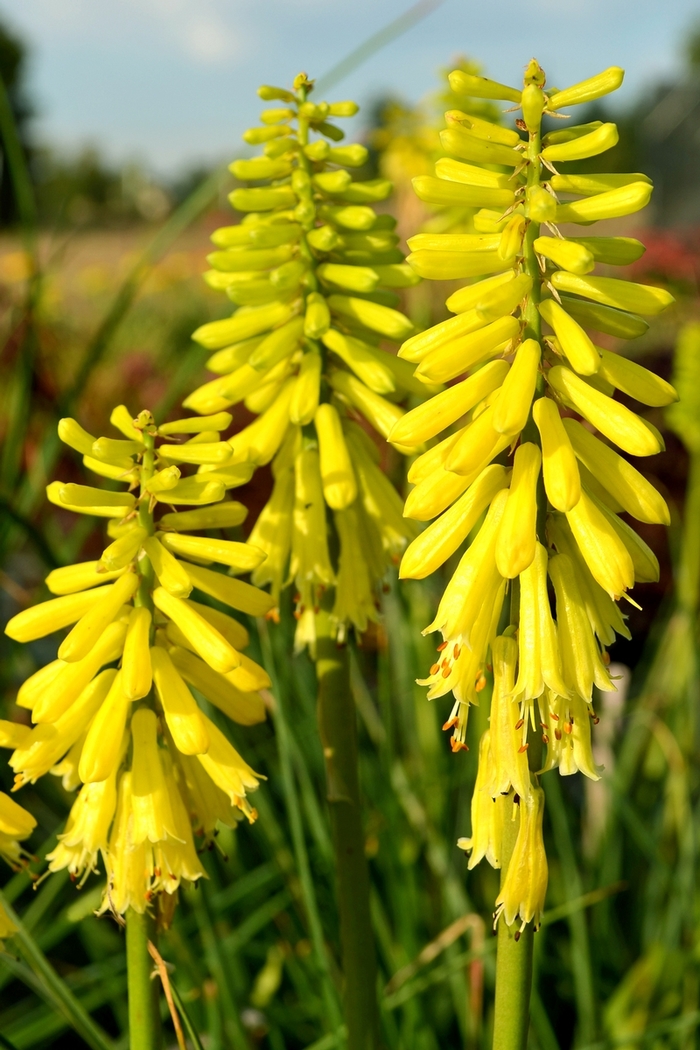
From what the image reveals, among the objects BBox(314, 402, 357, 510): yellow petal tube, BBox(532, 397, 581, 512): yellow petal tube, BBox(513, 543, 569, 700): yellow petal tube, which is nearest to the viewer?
BBox(532, 397, 581, 512): yellow petal tube

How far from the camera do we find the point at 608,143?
1669 millimetres

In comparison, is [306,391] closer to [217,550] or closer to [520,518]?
[217,550]

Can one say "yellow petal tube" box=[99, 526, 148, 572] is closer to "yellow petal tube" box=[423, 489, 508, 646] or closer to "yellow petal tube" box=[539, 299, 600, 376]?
"yellow petal tube" box=[423, 489, 508, 646]

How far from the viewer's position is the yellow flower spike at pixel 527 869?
167 cm

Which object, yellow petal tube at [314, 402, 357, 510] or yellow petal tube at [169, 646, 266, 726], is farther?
yellow petal tube at [314, 402, 357, 510]

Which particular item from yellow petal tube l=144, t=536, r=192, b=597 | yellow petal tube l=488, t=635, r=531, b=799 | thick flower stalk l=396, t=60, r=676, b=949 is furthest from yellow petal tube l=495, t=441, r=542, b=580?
yellow petal tube l=144, t=536, r=192, b=597

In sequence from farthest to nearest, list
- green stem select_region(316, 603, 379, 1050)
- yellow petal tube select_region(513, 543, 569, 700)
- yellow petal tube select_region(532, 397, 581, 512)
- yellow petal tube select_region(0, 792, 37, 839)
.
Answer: green stem select_region(316, 603, 379, 1050) → yellow petal tube select_region(0, 792, 37, 839) → yellow petal tube select_region(513, 543, 569, 700) → yellow petal tube select_region(532, 397, 581, 512)

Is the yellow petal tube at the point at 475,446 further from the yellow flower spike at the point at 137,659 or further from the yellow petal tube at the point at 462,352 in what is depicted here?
the yellow flower spike at the point at 137,659

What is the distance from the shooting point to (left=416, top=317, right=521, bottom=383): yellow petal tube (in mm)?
1641

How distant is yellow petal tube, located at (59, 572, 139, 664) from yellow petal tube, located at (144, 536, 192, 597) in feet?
0.19

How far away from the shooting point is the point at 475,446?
5.34 feet

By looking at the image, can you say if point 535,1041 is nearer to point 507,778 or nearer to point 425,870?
point 425,870

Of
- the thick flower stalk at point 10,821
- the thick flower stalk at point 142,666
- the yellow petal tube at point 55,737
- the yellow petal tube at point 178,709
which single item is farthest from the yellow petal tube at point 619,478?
the thick flower stalk at point 10,821

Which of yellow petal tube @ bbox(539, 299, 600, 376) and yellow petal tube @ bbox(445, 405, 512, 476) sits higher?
yellow petal tube @ bbox(539, 299, 600, 376)
